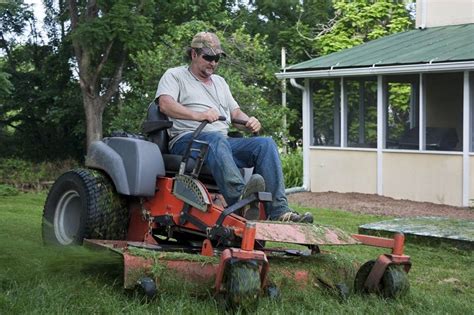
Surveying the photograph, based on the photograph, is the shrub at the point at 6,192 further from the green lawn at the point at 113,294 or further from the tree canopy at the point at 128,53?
the green lawn at the point at 113,294

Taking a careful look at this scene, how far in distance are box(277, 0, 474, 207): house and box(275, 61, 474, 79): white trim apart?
0.02 m

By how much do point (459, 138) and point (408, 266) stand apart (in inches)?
324

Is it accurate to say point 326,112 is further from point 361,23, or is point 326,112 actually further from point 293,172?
point 361,23

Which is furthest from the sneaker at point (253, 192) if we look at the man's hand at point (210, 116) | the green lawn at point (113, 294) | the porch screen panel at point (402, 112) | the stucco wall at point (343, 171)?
the stucco wall at point (343, 171)

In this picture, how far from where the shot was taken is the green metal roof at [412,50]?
41.0 ft

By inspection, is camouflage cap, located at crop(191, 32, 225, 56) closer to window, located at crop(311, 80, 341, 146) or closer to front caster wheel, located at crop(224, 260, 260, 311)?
front caster wheel, located at crop(224, 260, 260, 311)

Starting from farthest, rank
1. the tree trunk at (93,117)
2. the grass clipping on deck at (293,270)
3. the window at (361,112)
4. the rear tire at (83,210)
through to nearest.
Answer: the tree trunk at (93,117) → the window at (361,112) → the rear tire at (83,210) → the grass clipping on deck at (293,270)

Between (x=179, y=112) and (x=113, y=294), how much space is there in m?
1.44

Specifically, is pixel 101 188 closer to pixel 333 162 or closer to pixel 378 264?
pixel 378 264

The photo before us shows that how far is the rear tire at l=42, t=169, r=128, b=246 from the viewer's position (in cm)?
541

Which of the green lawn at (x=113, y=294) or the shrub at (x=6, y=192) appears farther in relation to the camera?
the shrub at (x=6, y=192)

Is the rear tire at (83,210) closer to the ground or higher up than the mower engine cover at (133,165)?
closer to the ground

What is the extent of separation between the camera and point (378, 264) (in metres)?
4.78

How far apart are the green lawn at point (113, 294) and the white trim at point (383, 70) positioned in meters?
6.53
